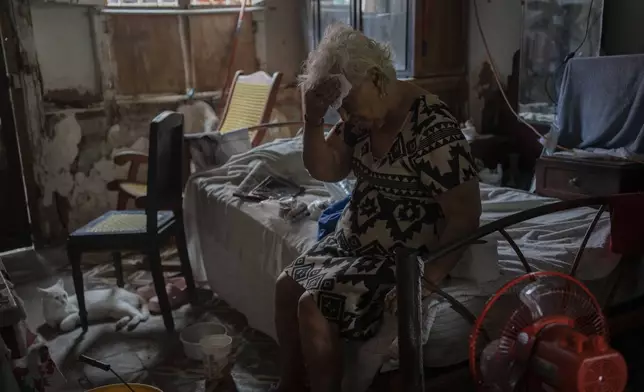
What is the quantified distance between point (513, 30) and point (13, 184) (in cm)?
315

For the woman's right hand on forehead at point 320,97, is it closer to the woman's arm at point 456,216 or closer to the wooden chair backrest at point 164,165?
the woman's arm at point 456,216

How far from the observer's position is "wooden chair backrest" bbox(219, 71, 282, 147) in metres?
3.36

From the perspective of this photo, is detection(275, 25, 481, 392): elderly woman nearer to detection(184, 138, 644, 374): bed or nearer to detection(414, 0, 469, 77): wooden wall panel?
detection(184, 138, 644, 374): bed

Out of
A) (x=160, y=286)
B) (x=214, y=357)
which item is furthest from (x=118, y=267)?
(x=214, y=357)

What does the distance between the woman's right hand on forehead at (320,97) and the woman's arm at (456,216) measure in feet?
1.22

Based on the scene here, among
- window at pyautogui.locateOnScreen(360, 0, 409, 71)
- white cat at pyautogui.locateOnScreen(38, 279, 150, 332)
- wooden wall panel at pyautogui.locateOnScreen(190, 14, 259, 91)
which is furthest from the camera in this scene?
wooden wall panel at pyautogui.locateOnScreen(190, 14, 259, 91)

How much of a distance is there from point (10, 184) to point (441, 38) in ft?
9.23

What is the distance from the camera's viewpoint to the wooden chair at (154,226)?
7.66ft

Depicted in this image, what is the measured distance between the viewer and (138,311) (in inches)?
103

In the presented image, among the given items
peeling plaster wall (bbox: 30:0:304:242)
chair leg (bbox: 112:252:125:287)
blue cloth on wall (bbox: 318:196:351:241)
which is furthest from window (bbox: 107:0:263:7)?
blue cloth on wall (bbox: 318:196:351:241)

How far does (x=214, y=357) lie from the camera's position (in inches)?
76.7

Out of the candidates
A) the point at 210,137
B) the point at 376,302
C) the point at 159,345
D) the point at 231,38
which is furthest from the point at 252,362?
Result: the point at 231,38

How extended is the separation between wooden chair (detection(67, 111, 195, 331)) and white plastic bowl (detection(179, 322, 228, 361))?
29cm

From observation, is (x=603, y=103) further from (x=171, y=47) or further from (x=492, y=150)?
(x=171, y=47)
